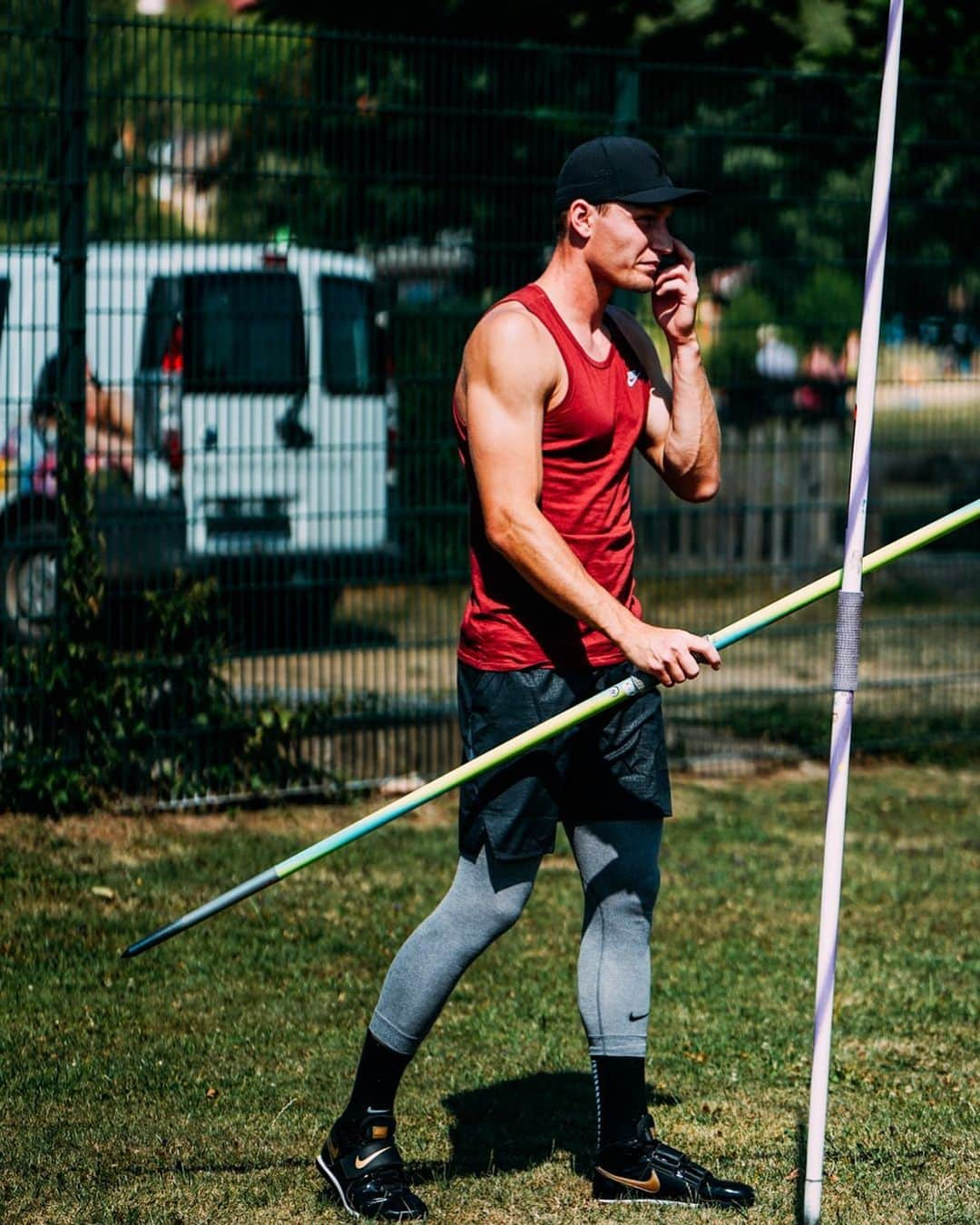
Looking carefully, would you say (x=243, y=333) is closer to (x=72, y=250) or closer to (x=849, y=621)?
(x=72, y=250)

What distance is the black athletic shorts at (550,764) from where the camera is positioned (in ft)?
12.3

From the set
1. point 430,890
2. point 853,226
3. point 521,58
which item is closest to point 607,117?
point 521,58

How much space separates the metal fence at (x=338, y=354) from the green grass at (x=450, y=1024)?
56 cm

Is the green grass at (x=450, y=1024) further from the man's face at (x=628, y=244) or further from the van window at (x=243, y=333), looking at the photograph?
the man's face at (x=628, y=244)

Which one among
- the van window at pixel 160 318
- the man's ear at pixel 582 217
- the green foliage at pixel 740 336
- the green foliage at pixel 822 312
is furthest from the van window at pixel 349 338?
the man's ear at pixel 582 217

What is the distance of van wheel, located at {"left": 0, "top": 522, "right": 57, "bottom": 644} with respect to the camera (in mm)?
6582

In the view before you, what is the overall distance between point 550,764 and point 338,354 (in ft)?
11.7

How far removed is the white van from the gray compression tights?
3206 millimetres

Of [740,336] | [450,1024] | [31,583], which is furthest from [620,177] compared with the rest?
[740,336]

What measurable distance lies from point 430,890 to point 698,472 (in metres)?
2.56

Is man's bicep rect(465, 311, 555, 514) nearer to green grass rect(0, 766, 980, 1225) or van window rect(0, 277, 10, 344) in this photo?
green grass rect(0, 766, 980, 1225)

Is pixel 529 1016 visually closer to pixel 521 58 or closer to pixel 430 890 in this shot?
pixel 430 890

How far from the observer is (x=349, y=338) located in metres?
7.07

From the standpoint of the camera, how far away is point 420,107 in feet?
23.6
